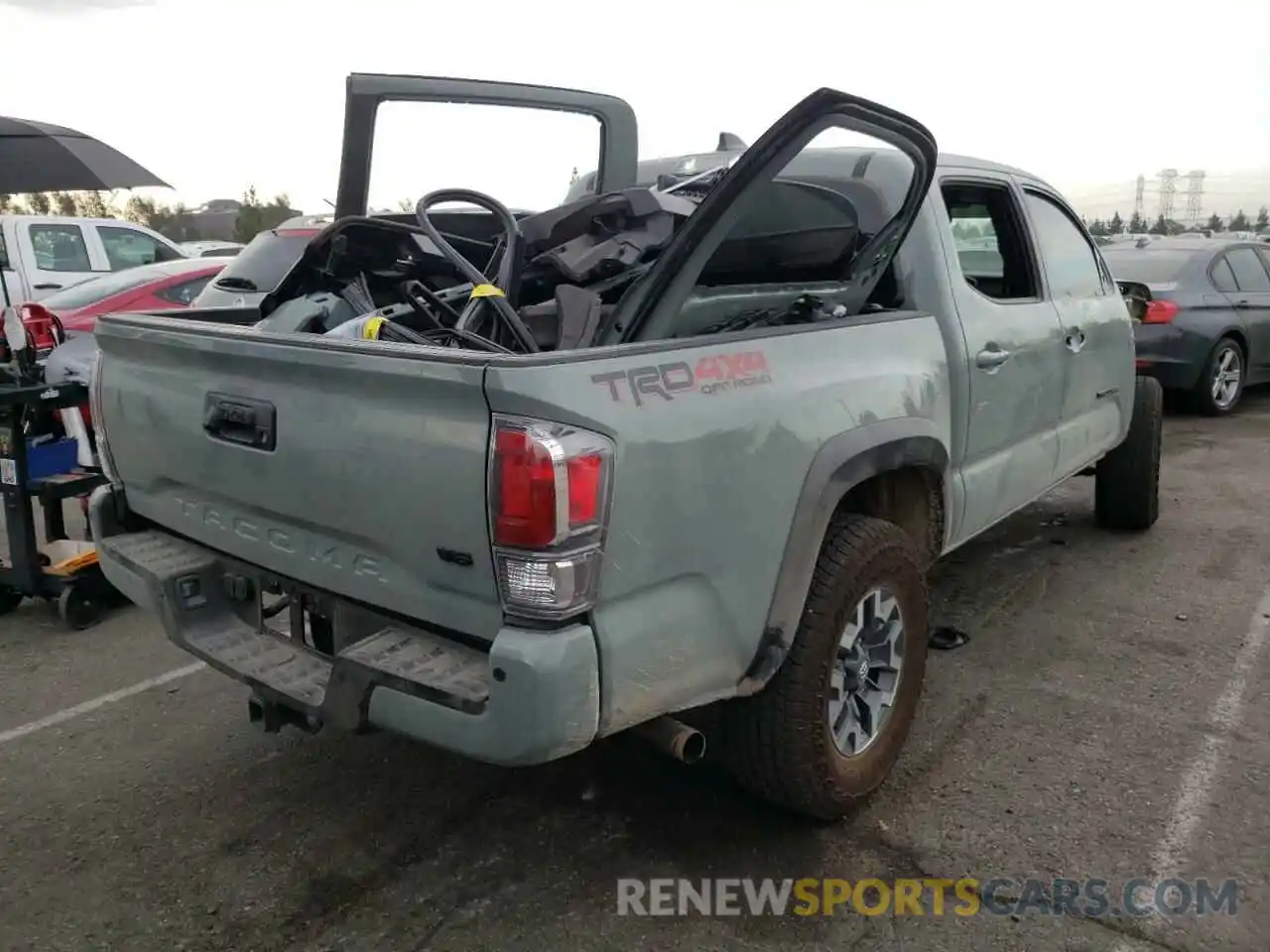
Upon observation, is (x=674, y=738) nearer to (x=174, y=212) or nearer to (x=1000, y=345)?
(x=1000, y=345)

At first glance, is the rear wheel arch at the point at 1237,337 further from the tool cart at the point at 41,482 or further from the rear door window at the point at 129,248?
the rear door window at the point at 129,248

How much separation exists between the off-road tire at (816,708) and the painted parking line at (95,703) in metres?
2.49

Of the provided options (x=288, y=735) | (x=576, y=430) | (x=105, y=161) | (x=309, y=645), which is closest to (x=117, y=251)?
(x=105, y=161)

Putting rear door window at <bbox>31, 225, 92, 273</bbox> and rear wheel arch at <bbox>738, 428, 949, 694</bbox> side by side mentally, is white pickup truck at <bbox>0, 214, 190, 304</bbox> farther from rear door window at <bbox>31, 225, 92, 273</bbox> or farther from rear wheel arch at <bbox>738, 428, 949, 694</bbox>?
rear wheel arch at <bbox>738, 428, 949, 694</bbox>

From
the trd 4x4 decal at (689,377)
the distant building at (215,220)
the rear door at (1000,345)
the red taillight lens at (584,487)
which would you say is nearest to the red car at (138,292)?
the rear door at (1000,345)

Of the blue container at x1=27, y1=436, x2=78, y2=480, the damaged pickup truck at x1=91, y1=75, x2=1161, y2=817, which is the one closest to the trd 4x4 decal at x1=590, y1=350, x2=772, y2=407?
the damaged pickup truck at x1=91, y1=75, x2=1161, y2=817

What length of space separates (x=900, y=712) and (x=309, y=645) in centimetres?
172

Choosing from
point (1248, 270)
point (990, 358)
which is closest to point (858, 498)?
point (990, 358)

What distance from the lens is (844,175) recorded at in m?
3.67

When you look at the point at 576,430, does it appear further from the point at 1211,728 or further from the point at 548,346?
the point at 1211,728

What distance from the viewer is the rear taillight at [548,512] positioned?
2.10 m

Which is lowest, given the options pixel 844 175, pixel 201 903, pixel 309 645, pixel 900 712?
pixel 201 903

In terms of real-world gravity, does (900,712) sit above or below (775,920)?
above

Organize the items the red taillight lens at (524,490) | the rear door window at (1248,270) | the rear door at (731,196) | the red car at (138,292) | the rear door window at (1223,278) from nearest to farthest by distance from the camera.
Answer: the red taillight lens at (524,490)
the rear door at (731,196)
the red car at (138,292)
the rear door window at (1223,278)
the rear door window at (1248,270)
